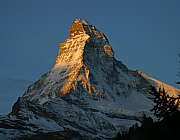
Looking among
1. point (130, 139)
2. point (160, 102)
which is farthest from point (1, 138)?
point (160, 102)

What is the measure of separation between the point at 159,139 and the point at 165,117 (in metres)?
3.06

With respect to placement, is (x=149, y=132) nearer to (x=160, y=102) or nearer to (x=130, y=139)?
(x=160, y=102)

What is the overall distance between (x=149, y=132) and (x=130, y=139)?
5940 cm

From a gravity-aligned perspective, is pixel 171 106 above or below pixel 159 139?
above

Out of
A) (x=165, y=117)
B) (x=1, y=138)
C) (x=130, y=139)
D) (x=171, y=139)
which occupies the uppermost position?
(x=1, y=138)

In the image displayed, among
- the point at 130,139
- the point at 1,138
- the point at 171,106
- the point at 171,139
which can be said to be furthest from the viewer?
the point at 1,138

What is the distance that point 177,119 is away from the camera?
35938mm

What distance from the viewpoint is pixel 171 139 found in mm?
34406

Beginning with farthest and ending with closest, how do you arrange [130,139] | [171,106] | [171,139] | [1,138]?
[1,138], [130,139], [171,106], [171,139]

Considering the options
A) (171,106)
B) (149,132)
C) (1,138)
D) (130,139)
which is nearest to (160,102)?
(171,106)

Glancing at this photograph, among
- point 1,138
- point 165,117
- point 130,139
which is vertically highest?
point 1,138

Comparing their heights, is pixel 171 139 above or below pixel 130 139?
below

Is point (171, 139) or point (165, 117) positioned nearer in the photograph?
point (171, 139)

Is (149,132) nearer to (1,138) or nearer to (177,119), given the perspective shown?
(177,119)
